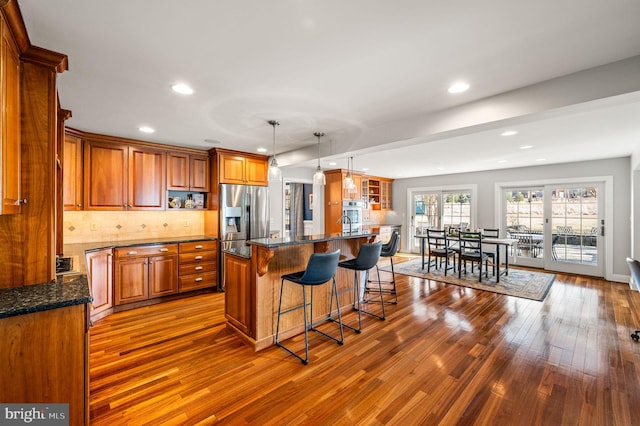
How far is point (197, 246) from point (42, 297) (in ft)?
9.44

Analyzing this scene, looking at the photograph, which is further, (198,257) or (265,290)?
(198,257)

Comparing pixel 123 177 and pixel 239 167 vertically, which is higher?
pixel 239 167

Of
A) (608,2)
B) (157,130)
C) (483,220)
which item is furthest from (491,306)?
(157,130)

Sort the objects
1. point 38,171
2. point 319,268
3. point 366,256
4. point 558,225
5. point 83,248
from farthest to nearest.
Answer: point 558,225 < point 83,248 < point 366,256 < point 319,268 < point 38,171

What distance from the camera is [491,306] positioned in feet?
12.5

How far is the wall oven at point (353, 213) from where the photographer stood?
271 inches

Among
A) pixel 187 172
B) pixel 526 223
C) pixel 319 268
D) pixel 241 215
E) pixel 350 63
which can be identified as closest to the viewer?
pixel 350 63

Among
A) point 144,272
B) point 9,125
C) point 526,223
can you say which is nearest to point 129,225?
point 144,272

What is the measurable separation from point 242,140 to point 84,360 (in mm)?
3169

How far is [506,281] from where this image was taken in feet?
16.6

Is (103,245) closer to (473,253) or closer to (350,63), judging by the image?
(350,63)

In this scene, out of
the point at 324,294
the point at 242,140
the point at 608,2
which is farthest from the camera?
the point at 242,140

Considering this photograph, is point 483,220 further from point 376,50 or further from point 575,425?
point 376,50

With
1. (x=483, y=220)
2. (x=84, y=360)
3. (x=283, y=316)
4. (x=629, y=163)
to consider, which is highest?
(x=629, y=163)
